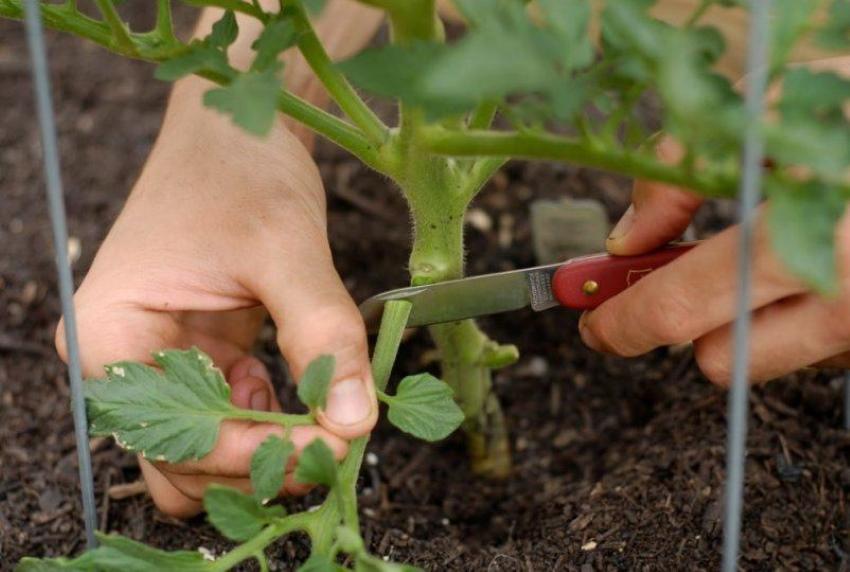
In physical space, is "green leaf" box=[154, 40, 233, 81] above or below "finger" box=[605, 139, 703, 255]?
below

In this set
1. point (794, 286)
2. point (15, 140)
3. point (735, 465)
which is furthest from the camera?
point (15, 140)

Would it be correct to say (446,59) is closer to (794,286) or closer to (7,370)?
(794,286)

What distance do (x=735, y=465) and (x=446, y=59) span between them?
12.3 inches

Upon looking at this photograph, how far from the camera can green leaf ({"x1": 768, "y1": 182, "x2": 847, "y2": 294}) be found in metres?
0.57

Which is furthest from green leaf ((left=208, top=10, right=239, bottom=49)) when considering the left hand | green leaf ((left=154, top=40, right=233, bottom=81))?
the left hand

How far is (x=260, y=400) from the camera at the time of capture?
3.57ft

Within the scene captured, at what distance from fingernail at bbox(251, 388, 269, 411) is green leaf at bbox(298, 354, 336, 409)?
317 mm

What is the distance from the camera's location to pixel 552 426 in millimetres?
1349

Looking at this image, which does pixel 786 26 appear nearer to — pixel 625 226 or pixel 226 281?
pixel 625 226

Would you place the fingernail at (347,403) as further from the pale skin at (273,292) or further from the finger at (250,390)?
the finger at (250,390)

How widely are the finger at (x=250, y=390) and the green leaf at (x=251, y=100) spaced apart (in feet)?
1.45

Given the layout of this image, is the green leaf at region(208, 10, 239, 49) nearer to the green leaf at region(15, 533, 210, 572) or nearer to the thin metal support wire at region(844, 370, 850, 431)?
the green leaf at region(15, 533, 210, 572)

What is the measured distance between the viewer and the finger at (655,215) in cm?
92

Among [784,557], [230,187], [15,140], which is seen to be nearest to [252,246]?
[230,187]
